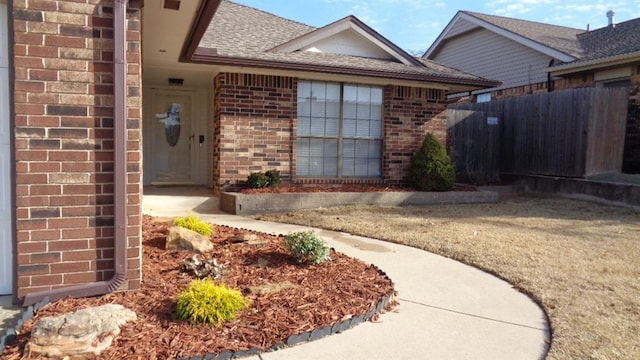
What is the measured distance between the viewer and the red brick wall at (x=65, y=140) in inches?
135

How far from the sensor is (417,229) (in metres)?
7.54

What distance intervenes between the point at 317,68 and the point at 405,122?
109 inches

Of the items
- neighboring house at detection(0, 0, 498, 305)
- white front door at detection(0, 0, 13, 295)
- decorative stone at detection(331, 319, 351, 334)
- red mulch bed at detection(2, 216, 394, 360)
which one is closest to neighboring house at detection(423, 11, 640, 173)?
neighboring house at detection(0, 0, 498, 305)

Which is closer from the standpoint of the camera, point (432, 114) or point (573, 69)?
point (432, 114)

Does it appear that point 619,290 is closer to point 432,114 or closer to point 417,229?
point 417,229

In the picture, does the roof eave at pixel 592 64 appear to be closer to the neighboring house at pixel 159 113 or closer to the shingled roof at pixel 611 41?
the shingled roof at pixel 611 41

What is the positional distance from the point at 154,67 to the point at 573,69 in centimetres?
1255

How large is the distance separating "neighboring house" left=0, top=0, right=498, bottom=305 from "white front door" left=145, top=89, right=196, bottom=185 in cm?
2

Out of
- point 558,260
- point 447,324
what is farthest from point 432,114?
point 447,324

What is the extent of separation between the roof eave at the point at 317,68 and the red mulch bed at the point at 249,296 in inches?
167

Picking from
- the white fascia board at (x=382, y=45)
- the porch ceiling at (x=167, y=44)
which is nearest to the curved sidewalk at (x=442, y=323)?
the porch ceiling at (x=167, y=44)

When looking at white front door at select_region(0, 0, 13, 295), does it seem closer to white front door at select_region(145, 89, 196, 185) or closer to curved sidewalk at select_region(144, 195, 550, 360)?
curved sidewalk at select_region(144, 195, 550, 360)

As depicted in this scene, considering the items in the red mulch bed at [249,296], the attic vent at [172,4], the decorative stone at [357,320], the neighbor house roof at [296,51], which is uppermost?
the neighbor house roof at [296,51]

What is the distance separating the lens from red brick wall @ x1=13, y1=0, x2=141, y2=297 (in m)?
3.44
